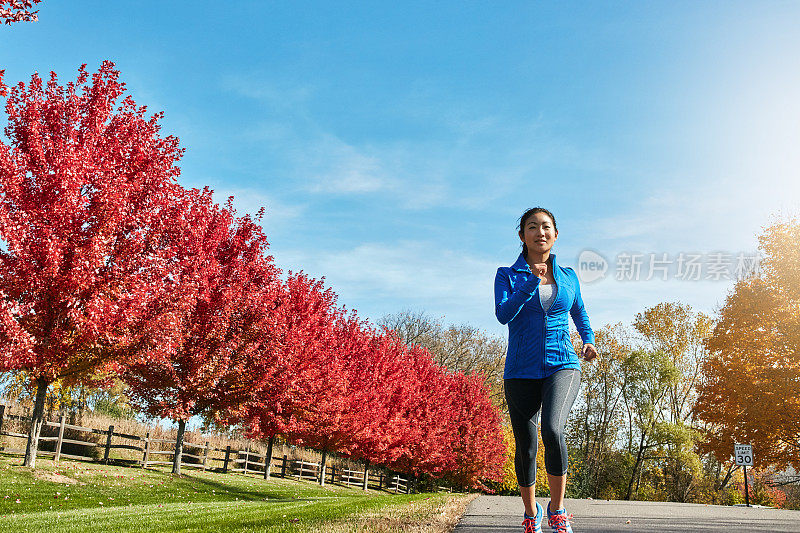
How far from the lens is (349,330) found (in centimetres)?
2672

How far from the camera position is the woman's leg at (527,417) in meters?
4.05

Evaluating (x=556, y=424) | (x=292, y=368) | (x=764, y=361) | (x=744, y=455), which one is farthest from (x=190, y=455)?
(x=556, y=424)

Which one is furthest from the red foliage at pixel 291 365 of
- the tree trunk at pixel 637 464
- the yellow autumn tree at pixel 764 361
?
the tree trunk at pixel 637 464

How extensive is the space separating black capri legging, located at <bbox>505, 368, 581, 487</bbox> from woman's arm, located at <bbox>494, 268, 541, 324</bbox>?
0.48m

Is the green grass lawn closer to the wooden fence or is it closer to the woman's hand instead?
the woman's hand

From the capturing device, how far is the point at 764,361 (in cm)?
2036

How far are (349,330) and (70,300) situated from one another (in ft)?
49.7

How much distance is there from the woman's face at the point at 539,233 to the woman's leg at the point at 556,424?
89 centimetres

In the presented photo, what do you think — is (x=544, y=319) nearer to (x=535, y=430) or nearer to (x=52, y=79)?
(x=535, y=430)

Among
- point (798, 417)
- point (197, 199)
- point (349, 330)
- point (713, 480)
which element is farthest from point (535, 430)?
point (713, 480)

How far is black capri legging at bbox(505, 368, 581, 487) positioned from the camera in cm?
383

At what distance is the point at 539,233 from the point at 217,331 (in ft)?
48.4

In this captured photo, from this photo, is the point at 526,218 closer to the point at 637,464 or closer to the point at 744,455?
the point at 744,455

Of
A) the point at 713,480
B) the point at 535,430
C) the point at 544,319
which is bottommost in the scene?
the point at 713,480
